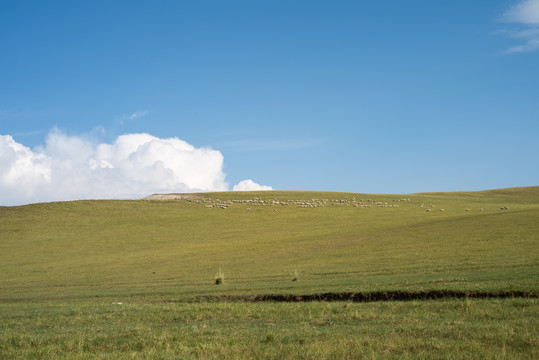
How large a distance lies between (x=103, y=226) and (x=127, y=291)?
4545cm

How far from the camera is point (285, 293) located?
2097 cm

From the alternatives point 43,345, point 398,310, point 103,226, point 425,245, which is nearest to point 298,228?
point 425,245

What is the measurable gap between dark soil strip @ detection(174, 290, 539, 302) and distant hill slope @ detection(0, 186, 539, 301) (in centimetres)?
44

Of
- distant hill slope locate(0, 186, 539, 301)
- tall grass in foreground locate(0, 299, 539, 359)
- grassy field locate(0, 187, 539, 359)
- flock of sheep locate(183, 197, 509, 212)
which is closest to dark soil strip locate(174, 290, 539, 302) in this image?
grassy field locate(0, 187, 539, 359)

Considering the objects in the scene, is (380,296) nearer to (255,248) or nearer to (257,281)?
(257,281)

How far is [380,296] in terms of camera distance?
18.9 meters

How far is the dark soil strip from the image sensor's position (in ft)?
54.0

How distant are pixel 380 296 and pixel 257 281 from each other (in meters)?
10.3

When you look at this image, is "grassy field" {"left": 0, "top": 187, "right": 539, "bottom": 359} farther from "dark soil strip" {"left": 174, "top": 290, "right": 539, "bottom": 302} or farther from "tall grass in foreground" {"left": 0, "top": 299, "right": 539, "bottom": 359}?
"dark soil strip" {"left": 174, "top": 290, "right": 539, "bottom": 302}

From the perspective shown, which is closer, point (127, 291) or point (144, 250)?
point (127, 291)

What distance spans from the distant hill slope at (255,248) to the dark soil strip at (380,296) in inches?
17.2

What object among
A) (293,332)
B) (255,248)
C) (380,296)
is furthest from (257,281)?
(255,248)

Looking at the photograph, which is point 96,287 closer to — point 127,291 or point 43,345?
point 127,291

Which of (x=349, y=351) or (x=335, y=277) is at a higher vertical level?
(x=349, y=351)
